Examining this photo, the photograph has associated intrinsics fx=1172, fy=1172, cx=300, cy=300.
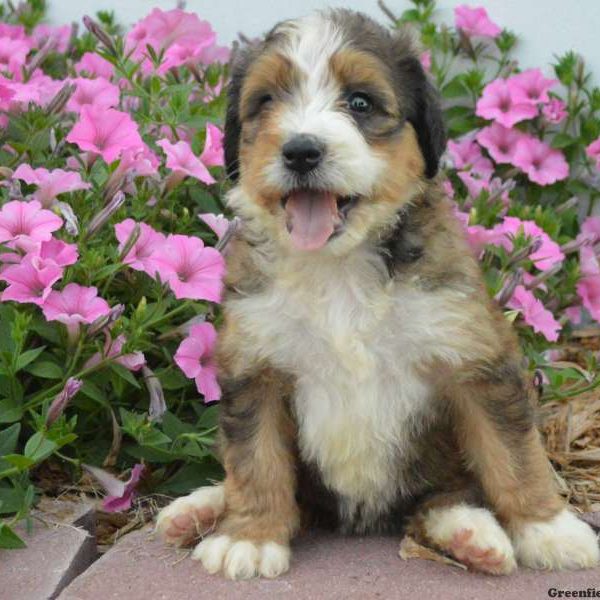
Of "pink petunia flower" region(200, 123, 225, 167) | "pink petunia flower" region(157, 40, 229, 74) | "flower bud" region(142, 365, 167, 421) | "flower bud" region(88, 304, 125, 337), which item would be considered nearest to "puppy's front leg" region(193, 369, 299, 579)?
"flower bud" region(142, 365, 167, 421)

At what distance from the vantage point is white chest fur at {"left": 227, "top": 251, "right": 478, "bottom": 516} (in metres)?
3.91

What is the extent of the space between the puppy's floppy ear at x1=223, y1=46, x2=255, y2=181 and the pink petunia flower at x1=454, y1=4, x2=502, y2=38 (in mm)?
2767

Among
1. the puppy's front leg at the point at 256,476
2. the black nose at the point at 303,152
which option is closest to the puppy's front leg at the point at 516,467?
the puppy's front leg at the point at 256,476

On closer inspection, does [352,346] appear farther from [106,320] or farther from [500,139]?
[500,139]

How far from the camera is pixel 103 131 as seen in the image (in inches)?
196

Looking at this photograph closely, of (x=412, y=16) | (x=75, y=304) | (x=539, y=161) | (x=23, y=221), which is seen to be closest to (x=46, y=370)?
(x=75, y=304)

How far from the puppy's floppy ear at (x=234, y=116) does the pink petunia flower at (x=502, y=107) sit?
2351 mm

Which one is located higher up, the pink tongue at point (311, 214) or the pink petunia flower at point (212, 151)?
the pink tongue at point (311, 214)

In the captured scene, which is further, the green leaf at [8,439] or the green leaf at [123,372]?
the green leaf at [123,372]

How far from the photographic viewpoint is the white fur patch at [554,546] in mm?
3975

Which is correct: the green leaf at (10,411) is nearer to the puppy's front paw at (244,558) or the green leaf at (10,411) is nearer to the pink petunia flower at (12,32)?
the puppy's front paw at (244,558)

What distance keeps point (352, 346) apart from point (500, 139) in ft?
9.87

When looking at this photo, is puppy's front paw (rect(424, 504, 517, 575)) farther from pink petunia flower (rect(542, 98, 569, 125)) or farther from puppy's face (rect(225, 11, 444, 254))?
pink petunia flower (rect(542, 98, 569, 125))

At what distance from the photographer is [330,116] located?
12.5 ft
